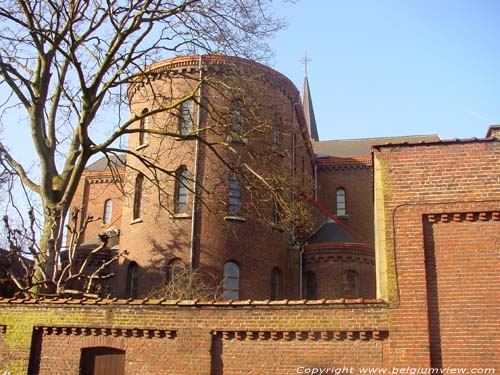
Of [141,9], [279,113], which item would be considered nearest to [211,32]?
[141,9]

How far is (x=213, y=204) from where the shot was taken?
21781 mm

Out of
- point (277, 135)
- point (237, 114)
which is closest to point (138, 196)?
point (277, 135)

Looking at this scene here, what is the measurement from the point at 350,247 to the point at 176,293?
861cm

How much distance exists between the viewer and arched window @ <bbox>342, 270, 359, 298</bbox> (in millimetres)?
23438

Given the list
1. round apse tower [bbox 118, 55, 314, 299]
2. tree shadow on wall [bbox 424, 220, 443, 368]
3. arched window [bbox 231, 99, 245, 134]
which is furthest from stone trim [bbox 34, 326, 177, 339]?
round apse tower [bbox 118, 55, 314, 299]

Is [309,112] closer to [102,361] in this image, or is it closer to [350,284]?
[350,284]

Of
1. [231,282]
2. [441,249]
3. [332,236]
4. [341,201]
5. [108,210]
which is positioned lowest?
[441,249]

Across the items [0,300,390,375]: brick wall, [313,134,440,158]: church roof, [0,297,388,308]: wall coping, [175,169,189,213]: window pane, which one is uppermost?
[313,134,440,158]: church roof

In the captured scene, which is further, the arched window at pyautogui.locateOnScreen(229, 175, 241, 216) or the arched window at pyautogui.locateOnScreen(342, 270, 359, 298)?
the arched window at pyautogui.locateOnScreen(342, 270, 359, 298)

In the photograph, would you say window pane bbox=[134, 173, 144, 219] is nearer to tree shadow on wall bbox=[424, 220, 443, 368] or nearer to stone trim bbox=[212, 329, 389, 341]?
stone trim bbox=[212, 329, 389, 341]

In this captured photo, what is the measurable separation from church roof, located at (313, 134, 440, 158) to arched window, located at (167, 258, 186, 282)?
18.3 meters

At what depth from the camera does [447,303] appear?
9.78 m

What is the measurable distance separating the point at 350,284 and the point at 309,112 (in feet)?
107

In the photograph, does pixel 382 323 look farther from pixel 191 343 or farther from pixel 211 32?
pixel 211 32
